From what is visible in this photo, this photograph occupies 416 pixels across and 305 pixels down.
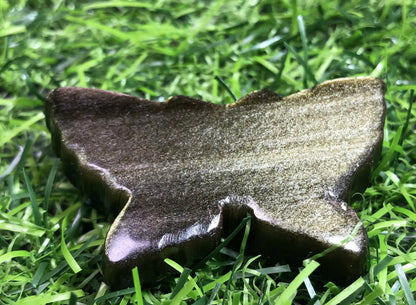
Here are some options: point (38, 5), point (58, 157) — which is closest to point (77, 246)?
point (58, 157)

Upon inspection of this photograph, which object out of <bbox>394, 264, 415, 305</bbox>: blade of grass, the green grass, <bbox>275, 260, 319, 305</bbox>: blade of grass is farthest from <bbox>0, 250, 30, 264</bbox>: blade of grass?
<bbox>394, 264, 415, 305</bbox>: blade of grass

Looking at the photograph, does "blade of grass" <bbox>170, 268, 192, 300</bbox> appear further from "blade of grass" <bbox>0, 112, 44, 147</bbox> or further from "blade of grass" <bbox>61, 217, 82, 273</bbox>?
"blade of grass" <bbox>0, 112, 44, 147</bbox>

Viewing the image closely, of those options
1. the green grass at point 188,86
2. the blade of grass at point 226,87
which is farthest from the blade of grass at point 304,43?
the blade of grass at point 226,87

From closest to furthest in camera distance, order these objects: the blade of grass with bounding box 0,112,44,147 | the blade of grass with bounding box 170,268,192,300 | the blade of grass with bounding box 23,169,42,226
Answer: the blade of grass with bounding box 170,268,192,300, the blade of grass with bounding box 23,169,42,226, the blade of grass with bounding box 0,112,44,147

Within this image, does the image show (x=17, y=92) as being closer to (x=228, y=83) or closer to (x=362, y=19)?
(x=228, y=83)

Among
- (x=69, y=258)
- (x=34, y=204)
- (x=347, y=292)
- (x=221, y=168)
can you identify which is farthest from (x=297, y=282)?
(x=34, y=204)

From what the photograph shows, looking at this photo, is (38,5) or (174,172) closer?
(174,172)
